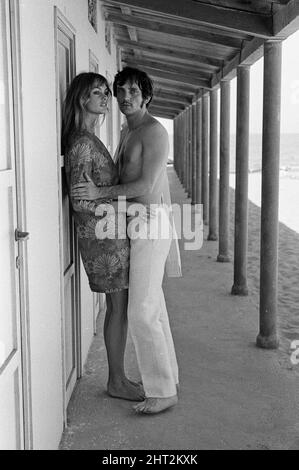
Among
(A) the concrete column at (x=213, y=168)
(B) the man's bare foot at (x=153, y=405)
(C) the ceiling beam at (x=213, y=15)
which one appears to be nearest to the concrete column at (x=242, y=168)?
(C) the ceiling beam at (x=213, y=15)

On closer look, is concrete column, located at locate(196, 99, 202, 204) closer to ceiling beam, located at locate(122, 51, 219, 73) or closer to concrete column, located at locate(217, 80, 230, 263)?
ceiling beam, located at locate(122, 51, 219, 73)

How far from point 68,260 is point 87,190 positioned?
1.92ft

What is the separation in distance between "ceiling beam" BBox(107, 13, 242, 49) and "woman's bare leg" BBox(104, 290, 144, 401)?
124 inches

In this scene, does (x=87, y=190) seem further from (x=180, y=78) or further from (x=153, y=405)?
(x=180, y=78)

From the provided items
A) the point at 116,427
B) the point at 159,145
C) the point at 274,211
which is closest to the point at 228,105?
the point at 274,211

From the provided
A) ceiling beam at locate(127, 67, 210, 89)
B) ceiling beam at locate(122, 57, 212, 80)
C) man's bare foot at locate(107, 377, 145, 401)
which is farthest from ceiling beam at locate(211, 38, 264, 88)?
man's bare foot at locate(107, 377, 145, 401)

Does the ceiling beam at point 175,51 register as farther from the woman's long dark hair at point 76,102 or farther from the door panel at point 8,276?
the door panel at point 8,276

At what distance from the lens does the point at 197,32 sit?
633cm

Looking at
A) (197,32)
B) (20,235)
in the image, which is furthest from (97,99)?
(197,32)

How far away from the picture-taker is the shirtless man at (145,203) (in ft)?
11.6

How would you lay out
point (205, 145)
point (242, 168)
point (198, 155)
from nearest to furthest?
point (242, 168), point (205, 145), point (198, 155)

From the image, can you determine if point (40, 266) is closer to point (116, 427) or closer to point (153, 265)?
point (153, 265)

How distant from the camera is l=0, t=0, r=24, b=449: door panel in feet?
7.13

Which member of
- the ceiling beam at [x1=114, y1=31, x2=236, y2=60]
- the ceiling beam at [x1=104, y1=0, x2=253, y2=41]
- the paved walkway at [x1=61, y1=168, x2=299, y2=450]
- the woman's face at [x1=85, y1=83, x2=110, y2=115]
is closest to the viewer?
the paved walkway at [x1=61, y1=168, x2=299, y2=450]
